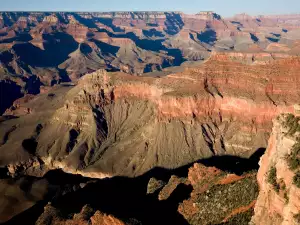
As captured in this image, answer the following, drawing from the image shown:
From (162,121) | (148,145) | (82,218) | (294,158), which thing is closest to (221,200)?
(294,158)

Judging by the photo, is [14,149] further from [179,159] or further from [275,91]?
[275,91]

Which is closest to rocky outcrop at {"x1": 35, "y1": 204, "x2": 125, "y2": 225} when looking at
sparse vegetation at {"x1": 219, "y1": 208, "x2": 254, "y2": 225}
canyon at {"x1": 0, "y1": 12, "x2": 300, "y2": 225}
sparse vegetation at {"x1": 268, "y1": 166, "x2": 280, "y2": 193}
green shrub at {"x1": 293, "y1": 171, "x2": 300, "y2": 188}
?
canyon at {"x1": 0, "y1": 12, "x2": 300, "y2": 225}

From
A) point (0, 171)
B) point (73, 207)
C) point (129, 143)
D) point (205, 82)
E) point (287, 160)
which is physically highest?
point (287, 160)

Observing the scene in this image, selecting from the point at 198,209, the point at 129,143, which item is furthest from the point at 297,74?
the point at 198,209

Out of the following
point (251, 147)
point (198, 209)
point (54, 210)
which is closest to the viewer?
point (198, 209)

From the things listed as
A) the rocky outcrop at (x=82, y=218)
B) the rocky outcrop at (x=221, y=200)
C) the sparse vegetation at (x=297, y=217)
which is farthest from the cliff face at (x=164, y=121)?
the sparse vegetation at (x=297, y=217)

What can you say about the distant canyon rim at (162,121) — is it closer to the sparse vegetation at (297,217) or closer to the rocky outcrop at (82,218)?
the rocky outcrop at (82,218)

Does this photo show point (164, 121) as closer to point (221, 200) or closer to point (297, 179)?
point (221, 200)
